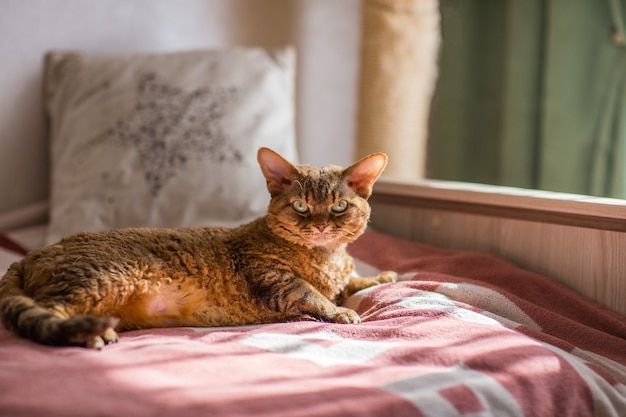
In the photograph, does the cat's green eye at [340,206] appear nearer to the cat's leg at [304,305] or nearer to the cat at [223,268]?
the cat at [223,268]

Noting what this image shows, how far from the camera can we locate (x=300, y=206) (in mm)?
1403

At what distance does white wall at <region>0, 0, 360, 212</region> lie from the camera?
7.20 feet

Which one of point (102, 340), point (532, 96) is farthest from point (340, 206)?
point (532, 96)

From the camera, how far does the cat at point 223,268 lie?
3.90ft

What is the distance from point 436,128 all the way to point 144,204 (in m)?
1.11

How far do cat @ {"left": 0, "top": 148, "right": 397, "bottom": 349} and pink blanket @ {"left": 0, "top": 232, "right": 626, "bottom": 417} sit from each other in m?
0.06

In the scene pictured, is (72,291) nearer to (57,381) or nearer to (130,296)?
(130,296)

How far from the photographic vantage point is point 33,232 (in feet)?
6.88

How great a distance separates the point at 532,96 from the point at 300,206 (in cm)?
117

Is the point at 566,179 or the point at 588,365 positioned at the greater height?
the point at 566,179

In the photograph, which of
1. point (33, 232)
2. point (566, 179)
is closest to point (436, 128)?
point (566, 179)

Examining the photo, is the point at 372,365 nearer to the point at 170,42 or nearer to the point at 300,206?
the point at 300,206

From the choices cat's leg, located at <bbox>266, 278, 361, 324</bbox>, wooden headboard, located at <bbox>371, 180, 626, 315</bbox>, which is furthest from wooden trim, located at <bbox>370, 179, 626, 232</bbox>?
cat's leg, located at <bbox>266, 278, 361, 324</bbox>

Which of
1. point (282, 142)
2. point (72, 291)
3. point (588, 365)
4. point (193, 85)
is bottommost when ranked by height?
point (588, 365)
